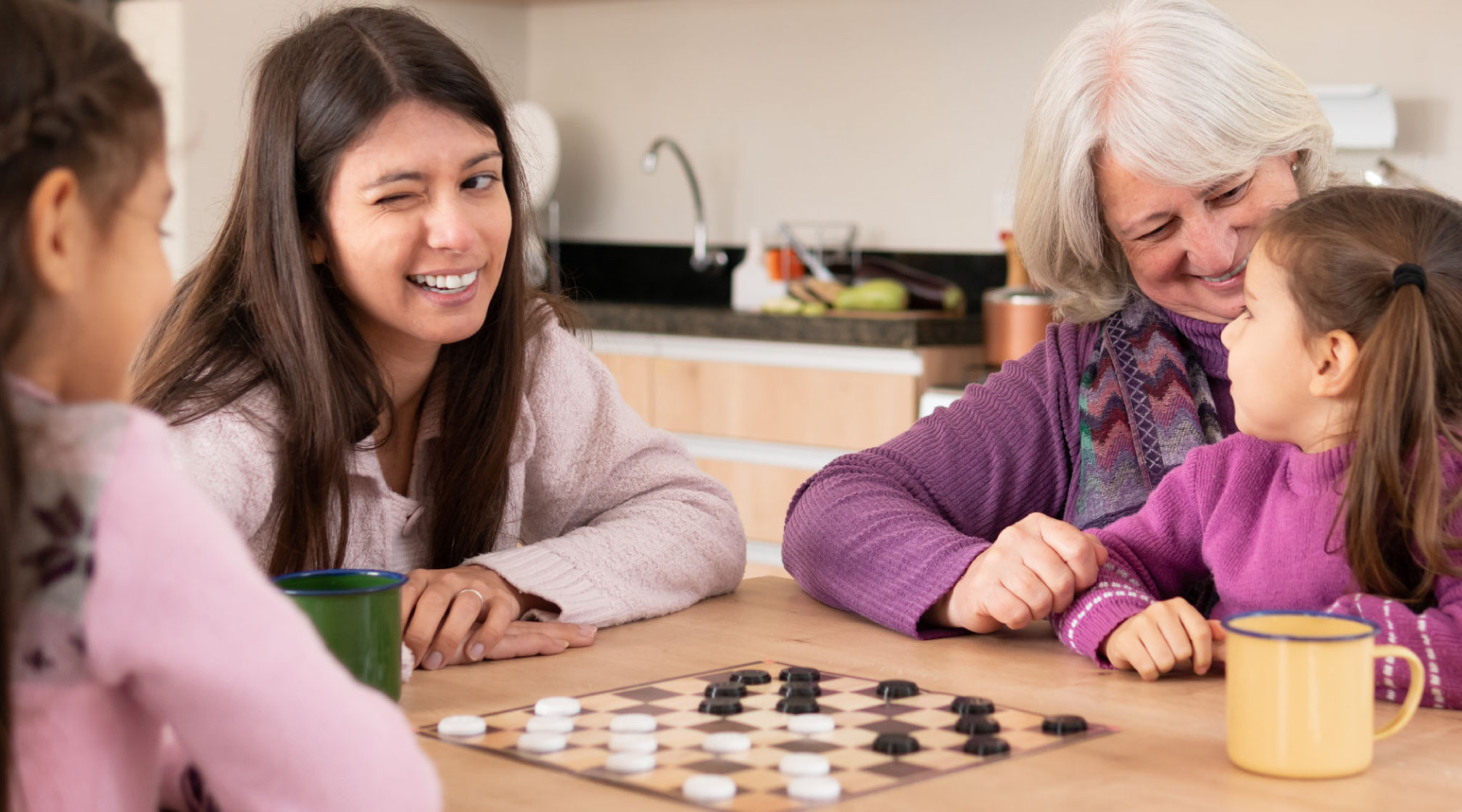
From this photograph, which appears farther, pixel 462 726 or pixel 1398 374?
pixel 1398 374

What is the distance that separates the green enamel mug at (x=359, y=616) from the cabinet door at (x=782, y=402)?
239cm

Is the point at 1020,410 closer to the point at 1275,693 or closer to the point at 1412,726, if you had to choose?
the point at 1412,726

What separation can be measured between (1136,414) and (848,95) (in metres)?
2.73

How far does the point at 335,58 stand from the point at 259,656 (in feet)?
3.08

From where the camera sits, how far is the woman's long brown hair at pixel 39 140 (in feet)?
2.10

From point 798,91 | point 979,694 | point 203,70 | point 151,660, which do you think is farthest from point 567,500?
point 203,70

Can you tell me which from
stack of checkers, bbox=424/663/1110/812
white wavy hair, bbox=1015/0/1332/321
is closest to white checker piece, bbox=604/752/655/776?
stack of checkers, bbox=424/663/1110/812

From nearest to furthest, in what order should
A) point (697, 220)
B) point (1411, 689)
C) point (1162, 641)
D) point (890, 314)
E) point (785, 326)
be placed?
1. point (1411, 689)
2. point (1162, 641)
3. point (785, 326)
4. point (890, 314)
5. point (697, 220)

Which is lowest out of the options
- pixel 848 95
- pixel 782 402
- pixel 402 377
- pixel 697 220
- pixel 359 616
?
pixel 782 402

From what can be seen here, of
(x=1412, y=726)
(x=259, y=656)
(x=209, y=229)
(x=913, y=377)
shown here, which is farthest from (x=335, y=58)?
(x=209, y=229)

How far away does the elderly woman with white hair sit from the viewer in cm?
157

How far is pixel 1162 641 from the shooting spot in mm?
1191

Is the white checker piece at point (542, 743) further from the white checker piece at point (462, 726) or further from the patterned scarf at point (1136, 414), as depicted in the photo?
the patterned scarf at point (1136, 414)

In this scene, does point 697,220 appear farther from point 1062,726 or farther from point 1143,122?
point 1062,726
